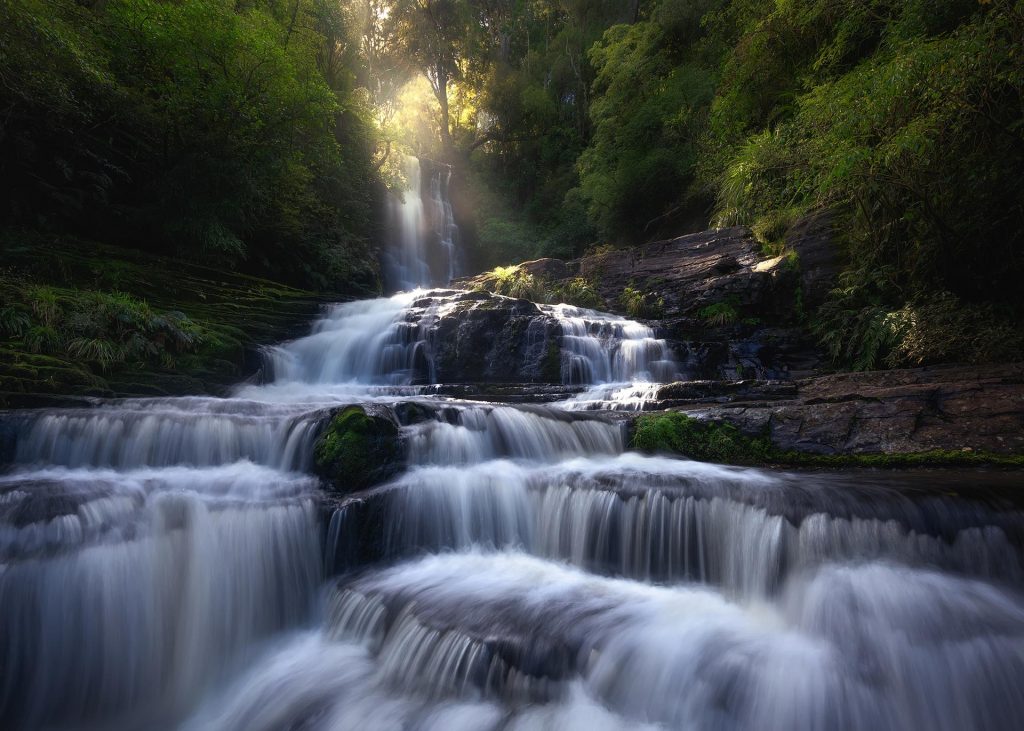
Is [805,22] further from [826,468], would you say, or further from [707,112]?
[826,468]

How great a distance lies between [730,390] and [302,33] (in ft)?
59.3

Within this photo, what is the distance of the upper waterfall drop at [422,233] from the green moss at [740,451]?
57.3ft

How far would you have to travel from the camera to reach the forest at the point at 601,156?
635 centimetres

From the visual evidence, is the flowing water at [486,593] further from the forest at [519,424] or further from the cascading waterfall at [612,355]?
the cascading waterfall at [612,355]

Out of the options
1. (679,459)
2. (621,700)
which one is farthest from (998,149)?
(621,700)

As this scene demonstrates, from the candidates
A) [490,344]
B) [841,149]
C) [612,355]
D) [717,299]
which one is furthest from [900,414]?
[490,344]

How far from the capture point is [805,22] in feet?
34.1

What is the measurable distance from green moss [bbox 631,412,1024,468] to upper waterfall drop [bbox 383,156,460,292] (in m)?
17.5

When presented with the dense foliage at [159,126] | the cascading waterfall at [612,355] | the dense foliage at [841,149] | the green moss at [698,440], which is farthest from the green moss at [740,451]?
the dense foliage at [159,126]

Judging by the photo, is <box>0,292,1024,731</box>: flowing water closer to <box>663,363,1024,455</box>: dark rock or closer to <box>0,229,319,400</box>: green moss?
<box>663,363,1024,455</box>: dark rock

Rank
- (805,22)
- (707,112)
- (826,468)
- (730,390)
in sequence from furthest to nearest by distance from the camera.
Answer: (707,112)
(805,22)
(730,390)
(826,468)

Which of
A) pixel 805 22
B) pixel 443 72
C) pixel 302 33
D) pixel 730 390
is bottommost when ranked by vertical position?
pixel 730 390

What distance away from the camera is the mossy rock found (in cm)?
493

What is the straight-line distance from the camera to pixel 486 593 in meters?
3.80
